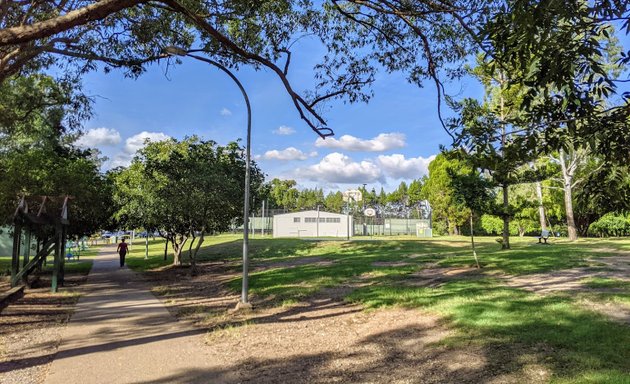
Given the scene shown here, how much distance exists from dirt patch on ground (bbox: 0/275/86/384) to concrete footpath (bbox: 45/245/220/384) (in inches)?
7.2

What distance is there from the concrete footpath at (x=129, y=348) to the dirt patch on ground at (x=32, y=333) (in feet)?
0.60

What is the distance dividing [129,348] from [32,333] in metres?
2.63

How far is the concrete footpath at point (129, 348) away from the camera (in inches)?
226

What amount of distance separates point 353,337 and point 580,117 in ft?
16.3

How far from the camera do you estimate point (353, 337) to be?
303 inches

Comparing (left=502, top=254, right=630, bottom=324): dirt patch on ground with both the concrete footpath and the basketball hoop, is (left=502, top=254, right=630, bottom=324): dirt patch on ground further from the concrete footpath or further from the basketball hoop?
the basketball hoop

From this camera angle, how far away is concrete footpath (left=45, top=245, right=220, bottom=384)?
18.9 feet

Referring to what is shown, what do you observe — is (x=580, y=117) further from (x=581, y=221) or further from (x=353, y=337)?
(x=581, y=221)

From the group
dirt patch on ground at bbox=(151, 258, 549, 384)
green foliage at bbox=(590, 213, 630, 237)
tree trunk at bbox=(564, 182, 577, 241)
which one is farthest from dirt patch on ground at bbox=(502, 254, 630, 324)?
green foliage at bbox=(590, 213, 630, 237)

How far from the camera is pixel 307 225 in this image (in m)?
58.2

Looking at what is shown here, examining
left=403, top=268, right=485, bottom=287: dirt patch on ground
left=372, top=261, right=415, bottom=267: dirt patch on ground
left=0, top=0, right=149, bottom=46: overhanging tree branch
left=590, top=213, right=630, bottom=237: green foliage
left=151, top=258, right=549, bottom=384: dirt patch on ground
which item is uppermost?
left=0, top=0, right=149, bottom=46: overhanging tree branch

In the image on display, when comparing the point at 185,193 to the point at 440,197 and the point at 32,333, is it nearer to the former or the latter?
the point at 32,333

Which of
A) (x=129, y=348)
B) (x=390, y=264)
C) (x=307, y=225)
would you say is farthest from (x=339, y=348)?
(x=307, y=225)

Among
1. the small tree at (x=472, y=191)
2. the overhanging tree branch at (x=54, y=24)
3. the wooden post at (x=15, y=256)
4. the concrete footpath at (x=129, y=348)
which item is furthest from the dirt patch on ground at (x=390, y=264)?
the overhanging tree branch at (x=54, y=24)
